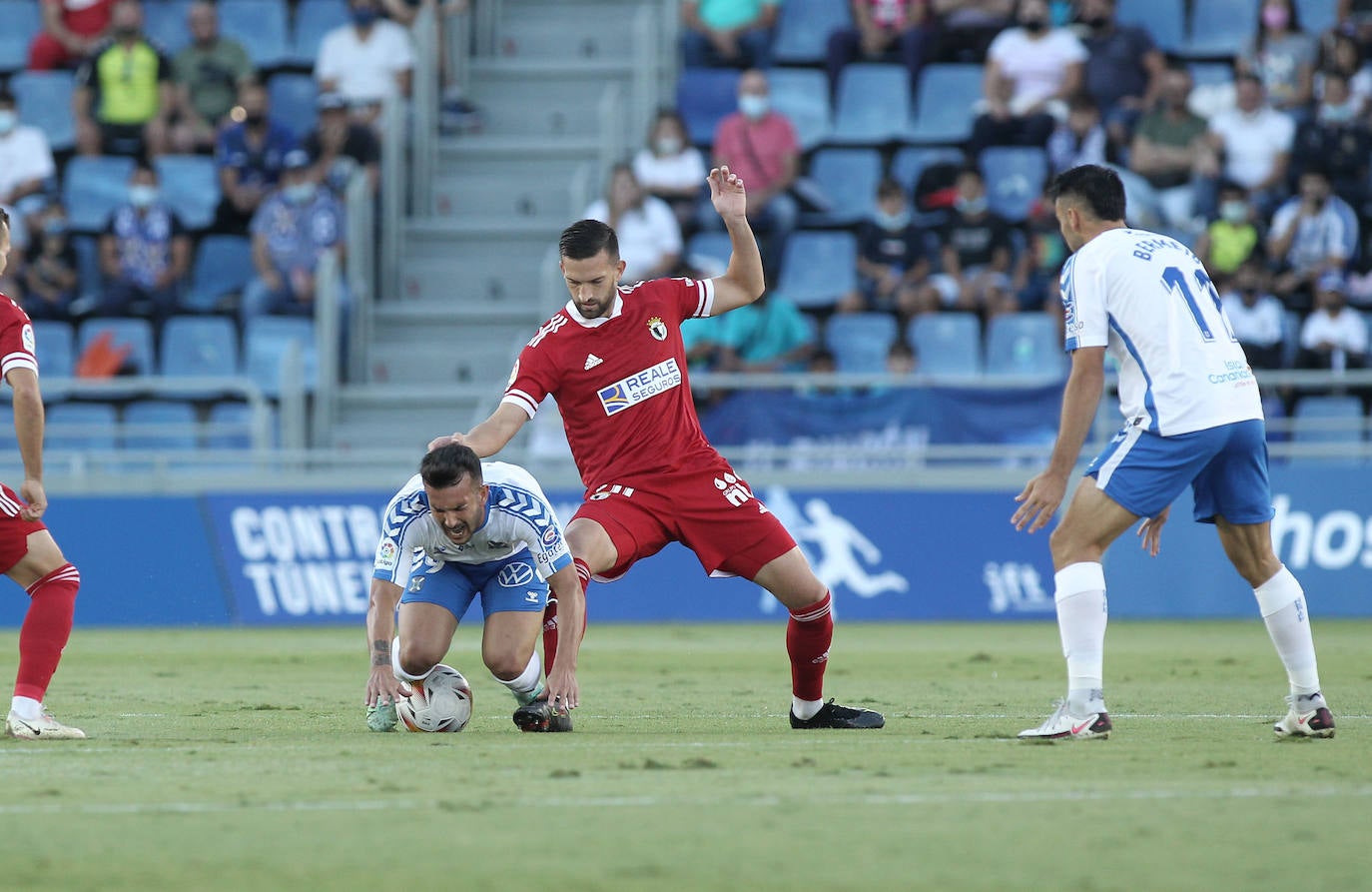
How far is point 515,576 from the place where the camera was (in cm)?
894

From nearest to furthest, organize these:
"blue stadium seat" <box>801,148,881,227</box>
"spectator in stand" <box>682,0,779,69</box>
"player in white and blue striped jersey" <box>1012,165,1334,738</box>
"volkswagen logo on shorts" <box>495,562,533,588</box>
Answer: "player in white and blue striped jersey" <box>1012,165,1334,738</box>, "volkswagen logo on shorts" <box>495,562,533,588</box>, "blue stadium seat" <box>801,148,881,227</box>, "spectator in stand" <box>682,0,779,69</box>

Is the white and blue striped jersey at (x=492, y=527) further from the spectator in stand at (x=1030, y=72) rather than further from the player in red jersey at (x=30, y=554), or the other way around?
the spectator in stand at (x=1030, y=72)

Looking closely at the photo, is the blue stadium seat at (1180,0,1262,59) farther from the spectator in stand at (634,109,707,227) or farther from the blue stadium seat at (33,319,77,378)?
the blue stadium seat at (33,319,77,378)

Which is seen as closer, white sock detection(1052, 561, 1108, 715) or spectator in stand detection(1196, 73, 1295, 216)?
white sock detection(1052, 561, 1108, 715)

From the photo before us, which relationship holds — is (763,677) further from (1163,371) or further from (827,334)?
(827,334)

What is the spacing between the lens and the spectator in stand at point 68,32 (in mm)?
22391

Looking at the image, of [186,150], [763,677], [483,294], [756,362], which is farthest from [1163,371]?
[186,150]

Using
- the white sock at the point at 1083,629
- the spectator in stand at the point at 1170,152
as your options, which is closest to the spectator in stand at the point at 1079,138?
the spectator in stand at the point at 1170,152

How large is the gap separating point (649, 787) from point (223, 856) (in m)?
1.63

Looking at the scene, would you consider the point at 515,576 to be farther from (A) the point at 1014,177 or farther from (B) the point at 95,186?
(B) the point at 95,186

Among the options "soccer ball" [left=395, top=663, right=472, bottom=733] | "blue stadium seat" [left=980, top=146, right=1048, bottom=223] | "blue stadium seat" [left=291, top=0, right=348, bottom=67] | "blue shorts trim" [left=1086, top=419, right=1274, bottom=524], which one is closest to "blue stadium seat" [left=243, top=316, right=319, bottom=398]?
"blue stadium seat" [left=291, top=0, right=348, bottom=67]

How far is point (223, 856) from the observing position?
496cm

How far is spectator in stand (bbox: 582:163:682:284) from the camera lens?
1866cm

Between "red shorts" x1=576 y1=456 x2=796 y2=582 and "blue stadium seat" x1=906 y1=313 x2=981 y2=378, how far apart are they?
32.3 ft
